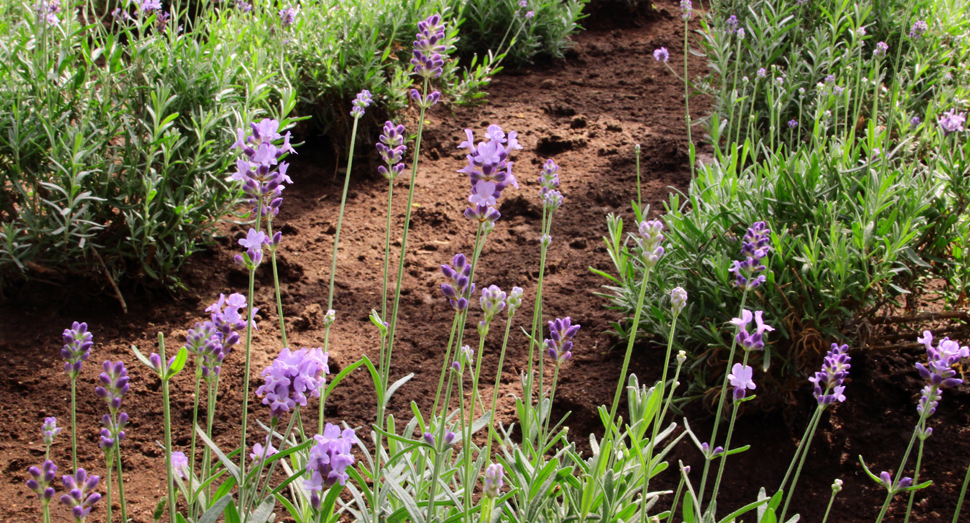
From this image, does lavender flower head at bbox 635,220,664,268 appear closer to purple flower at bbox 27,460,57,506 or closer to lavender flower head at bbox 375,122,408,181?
lavender flower head at bbox 375,122,408,181

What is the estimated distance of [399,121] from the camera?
4.08 meters

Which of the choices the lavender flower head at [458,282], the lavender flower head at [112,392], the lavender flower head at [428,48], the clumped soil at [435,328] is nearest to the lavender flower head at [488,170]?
the lavender flower head at [458,282]

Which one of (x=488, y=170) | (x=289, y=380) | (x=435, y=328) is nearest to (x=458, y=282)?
(x=488, y=170)

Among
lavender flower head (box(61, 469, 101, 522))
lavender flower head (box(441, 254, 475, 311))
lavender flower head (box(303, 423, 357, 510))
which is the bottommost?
lavender flower head (box(61, 469, 101, 522))

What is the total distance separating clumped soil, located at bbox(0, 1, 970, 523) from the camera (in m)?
2.18

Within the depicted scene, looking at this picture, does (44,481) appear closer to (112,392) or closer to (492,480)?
(112,392)

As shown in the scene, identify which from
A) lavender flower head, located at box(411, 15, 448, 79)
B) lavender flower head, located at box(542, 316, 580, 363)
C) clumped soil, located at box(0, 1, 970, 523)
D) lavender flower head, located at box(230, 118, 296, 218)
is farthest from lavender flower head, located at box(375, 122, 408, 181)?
clumped soil, located at box(0, 1, 970, 523)

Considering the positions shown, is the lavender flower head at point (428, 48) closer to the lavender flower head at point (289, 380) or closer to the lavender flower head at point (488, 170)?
the lavender flower head at point (488, 170)

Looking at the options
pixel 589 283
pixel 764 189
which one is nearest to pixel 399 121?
pixel 589 283

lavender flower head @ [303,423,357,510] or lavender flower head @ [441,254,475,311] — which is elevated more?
lavender flower head @ [441,254,475,311]

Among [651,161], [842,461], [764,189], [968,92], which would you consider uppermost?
[968,92]

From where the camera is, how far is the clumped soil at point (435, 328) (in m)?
2.18

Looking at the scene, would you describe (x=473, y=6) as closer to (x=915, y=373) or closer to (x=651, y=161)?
(x=651, y=161)

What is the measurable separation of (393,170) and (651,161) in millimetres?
2582
